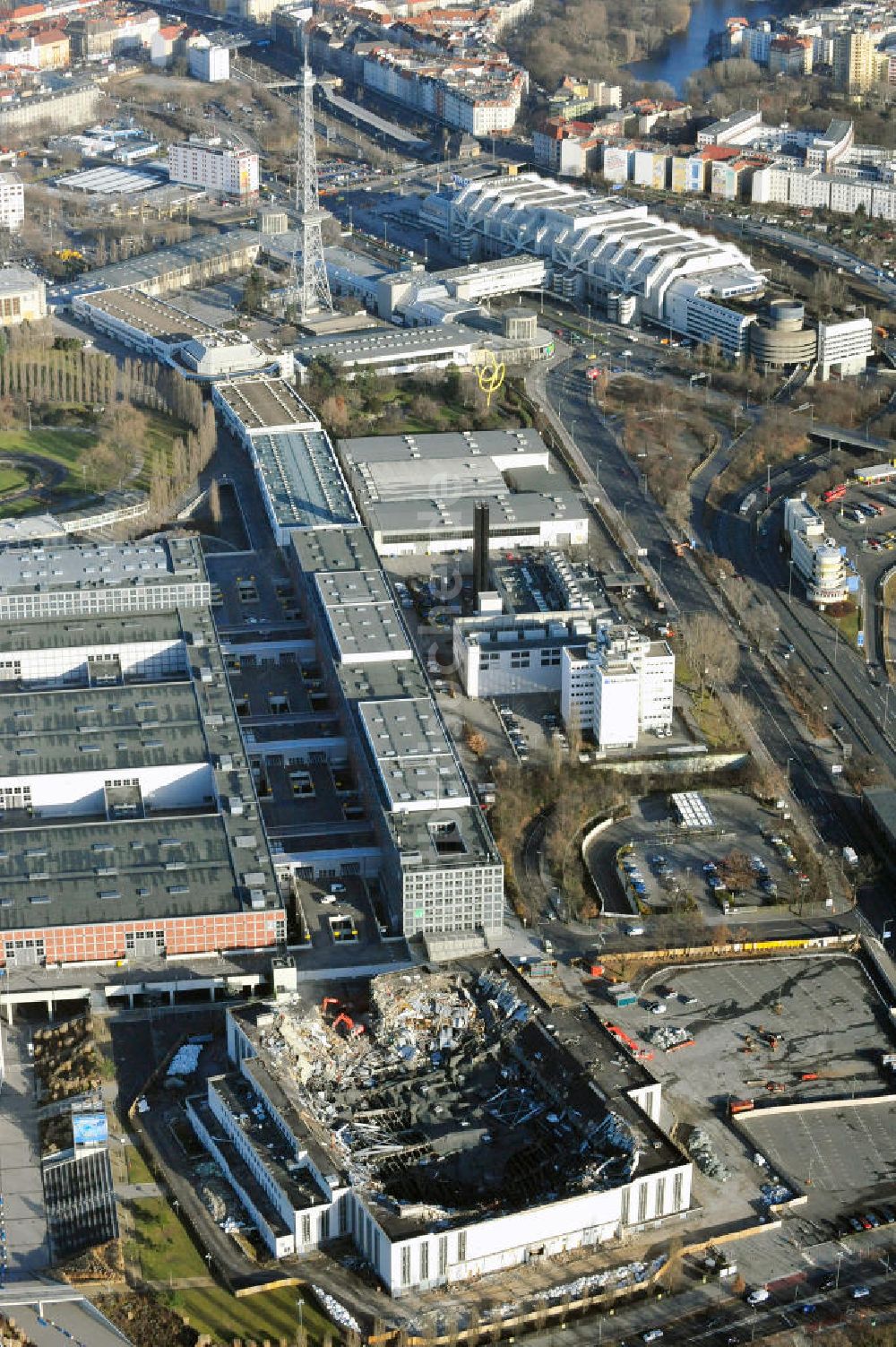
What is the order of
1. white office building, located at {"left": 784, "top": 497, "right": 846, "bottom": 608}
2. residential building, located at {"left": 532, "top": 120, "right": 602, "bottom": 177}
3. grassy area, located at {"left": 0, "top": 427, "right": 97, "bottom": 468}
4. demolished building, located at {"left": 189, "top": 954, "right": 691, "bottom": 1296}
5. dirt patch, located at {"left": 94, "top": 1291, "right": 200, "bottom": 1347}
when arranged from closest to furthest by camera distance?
dirt patch, located at {"left": 94, "top": 1291, "right": 200, "bottom": 1347} < demolished building, located at {"left": 189, "top": 954, "right": 691, "bottom": 1296} < white office building, located at {"left": 784, "top": 497, "right": 846, "bottom": 608} < grassy area, located at {"left": 0, "top": 427, "right": 97, "bottom": 468} < residential building, located at {"left": 532, "top": 120, "right": 602, "bottom": 177}

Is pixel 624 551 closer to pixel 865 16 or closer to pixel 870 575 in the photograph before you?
pixel 870 575

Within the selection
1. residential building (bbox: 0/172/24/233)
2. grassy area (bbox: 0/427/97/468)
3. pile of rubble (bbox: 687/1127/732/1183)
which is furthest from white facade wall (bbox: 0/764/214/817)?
residential building (bbox: 0/172/24/233)

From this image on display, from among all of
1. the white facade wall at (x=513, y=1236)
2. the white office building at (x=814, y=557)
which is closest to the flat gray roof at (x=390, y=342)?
the white office building at (x=814, y=557)

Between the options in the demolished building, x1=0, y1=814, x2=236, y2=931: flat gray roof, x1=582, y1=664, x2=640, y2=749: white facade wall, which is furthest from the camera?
x1=582, y1=664, x2=640, y2=749: white facade wall

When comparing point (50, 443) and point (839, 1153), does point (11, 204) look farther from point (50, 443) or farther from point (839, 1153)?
point (839, 1153)

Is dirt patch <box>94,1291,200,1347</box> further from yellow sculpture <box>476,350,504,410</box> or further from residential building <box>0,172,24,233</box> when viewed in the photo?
residential building <box>0,172,24,233</box>

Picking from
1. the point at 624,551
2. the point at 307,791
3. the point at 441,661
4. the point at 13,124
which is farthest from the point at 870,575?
the point at 13,124
